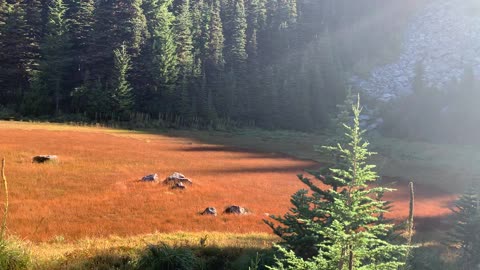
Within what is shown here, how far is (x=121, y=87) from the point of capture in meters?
68.7

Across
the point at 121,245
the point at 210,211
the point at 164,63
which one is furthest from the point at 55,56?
the point at 121,245

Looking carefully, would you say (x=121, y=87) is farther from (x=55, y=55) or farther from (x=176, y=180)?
(x=176, y=180)

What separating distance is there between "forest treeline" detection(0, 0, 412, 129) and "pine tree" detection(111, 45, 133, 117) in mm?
185

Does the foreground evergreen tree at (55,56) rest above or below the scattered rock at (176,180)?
above

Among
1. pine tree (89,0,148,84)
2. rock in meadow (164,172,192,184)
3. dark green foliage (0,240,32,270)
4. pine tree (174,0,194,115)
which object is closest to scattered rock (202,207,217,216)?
rock in meadow (164,172,192,184)

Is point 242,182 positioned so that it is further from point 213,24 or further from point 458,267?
point 213,24

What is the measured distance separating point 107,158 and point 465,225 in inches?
1048

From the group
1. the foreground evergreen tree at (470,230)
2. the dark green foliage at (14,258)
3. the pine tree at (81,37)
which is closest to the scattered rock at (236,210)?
the foreground evergreen tree at (470,230)

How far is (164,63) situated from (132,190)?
56338mm

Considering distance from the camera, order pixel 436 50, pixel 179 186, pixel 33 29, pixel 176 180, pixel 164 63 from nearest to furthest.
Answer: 1. pixel 179 186
2. pixel 176 180
3. pixel 33 29
4. pixel 164 63
5. pixel 436 50

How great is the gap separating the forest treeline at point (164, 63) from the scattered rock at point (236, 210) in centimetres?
5179

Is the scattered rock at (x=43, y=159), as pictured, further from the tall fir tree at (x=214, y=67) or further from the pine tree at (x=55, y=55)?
the tall fir tree at (x=214, y=67)

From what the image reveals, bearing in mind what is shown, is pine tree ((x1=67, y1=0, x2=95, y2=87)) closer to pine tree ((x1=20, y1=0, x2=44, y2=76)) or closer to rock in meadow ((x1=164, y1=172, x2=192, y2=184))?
pine tree ((x1=20, y1=0, x2=44, y2=76))

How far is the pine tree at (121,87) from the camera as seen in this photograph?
68.6 metres
